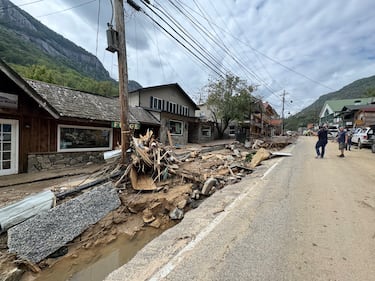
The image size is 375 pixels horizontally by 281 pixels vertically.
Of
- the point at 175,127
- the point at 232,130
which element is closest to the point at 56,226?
the point at 175,127

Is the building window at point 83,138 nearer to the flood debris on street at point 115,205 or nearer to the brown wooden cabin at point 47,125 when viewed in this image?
the brown wooden cabin at point 47,125

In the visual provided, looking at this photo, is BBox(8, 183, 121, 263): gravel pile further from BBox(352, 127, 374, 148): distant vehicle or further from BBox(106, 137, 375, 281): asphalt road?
BBox(352, 127, 374, 148): distant vehicle

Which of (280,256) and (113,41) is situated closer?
(280,256)

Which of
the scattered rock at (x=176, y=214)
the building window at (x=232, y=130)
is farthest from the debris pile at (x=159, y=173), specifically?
the building window at (x=232, y=130)

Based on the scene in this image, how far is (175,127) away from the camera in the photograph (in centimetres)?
2356

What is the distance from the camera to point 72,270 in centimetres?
387

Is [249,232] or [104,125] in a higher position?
[104,125]

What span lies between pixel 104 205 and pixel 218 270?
3.99 metres

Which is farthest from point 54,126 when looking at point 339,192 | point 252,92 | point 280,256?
point 252,92

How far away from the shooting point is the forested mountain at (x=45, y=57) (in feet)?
123

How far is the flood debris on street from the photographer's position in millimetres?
4070

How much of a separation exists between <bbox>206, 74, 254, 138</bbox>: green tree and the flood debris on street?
830 inches

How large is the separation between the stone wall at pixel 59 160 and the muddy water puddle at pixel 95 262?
23.7ft

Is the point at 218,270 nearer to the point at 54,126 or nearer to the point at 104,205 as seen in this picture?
the point at 104,205
